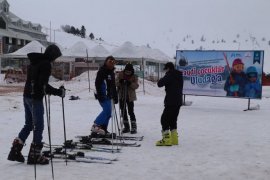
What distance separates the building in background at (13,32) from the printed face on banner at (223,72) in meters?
43.8

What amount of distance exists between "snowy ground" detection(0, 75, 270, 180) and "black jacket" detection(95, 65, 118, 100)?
1264mm

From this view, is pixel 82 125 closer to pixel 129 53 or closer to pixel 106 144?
pixel 106 144

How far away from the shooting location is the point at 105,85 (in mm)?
9711

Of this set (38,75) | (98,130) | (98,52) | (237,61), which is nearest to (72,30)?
(98,52)

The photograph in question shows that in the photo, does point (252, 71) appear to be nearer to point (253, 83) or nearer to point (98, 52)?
point (253, 83)

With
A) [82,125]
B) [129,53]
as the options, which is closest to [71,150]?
[82,125]

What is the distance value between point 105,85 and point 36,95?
9.62 ft

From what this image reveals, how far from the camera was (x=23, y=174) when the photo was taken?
651cm

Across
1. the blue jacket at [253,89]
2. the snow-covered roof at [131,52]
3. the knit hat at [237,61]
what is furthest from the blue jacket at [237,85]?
the snow-covered roof at [131,52]

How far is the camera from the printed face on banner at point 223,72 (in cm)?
1678

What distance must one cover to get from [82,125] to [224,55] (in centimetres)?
753

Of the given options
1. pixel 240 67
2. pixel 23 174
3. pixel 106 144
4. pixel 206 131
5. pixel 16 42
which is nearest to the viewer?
pixel 23 174

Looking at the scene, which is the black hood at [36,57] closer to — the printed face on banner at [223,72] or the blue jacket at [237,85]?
the printed face on banner at [223,72]

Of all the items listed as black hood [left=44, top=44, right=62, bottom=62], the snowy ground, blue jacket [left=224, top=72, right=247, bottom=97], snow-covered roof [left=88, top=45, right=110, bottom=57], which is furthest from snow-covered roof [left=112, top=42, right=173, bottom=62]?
black hood [left=44, top=44, right=62, bottom=62]
